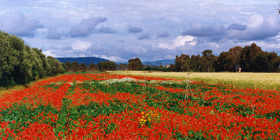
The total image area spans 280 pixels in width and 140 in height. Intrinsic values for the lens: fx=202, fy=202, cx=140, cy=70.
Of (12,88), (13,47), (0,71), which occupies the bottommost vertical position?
(12,88)

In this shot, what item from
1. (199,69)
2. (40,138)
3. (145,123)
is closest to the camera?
(40,138)

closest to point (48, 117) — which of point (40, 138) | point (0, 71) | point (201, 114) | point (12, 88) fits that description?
point (40, 138)

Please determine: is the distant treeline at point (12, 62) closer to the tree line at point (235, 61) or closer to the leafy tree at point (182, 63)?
the tree line at point (235, 61)

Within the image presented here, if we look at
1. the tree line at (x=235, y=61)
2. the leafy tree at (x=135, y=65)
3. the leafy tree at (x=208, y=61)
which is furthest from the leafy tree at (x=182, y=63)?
the leafy tree at (x=135, y=65)

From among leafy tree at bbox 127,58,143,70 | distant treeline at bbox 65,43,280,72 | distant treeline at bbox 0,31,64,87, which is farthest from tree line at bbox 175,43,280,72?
leafy tree at bbox 127,58,143,70

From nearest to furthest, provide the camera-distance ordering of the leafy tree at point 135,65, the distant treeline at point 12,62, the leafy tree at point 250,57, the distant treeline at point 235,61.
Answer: the distant treeline at point 12,62, the distant treeline at point 235,61, the leafy tree at point 250,57, the leafy tree at point 135,65

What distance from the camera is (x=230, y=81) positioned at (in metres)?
32.3

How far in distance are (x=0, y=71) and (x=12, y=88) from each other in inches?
165

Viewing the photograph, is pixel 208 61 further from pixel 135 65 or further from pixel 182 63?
pixel 135 65

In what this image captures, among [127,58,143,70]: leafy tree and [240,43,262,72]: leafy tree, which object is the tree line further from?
[127,58,143,70]: leafy tree

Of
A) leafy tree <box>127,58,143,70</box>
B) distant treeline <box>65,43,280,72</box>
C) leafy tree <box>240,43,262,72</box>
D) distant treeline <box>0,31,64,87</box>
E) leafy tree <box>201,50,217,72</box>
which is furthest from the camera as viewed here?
leafy tree <box>127,58,143,70</box>

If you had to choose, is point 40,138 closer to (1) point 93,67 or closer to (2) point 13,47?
(2) point 13,47

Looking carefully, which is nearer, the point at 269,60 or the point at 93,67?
the point at 269,60

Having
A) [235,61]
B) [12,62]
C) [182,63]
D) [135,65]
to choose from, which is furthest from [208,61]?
[12,62]
